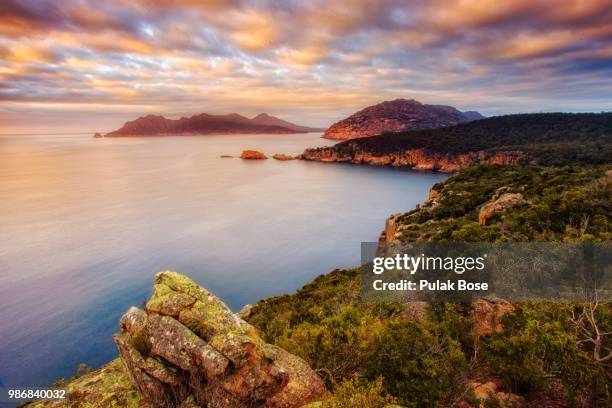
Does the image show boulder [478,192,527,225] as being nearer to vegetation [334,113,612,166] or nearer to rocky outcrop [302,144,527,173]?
vegetation [334,113,612,166]

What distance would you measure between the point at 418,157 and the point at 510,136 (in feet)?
144

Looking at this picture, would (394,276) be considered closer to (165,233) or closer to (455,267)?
(455,267)

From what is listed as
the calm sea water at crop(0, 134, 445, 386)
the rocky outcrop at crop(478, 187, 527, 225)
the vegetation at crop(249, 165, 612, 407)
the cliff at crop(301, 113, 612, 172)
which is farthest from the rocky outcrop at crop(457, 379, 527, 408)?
the cliff at crop(301, 113, 612, 172)

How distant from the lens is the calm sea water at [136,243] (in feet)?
99.1

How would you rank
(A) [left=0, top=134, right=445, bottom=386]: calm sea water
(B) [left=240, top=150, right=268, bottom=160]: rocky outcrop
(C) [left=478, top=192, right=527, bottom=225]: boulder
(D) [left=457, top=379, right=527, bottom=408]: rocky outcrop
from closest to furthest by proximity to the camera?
(D) [left=457, top=379, right=527, bottom=408]: rocky outcrop, (A) [left=0, top=134, right=445, bottom=386]: calm sea water, (C) [left=478, top=192, right=527, bottom=225]: boulder, (B) [left=240, top=150, right=268, bottom=160]: rocky outcrop

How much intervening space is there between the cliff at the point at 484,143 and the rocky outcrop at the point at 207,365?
11035cm

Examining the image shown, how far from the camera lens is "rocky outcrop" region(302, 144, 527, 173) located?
381ft

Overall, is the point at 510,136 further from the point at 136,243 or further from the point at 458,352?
the point at 458,352

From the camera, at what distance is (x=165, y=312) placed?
34.0 ft

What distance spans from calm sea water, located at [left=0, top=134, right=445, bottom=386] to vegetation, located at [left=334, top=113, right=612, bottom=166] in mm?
40893

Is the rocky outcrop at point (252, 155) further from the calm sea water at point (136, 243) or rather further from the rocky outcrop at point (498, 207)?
the rocky outcrop at point (498, 207)

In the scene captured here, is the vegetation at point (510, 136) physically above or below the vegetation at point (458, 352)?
above

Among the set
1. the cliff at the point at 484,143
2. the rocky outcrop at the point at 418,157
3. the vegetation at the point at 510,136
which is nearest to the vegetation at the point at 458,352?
the cliff at the point at 484,143

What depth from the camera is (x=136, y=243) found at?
51.0 metres
